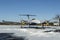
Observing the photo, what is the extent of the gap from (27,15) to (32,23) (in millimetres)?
8969

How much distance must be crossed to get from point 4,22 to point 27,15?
4404 cm

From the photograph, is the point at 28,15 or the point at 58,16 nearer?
the point at 58,16

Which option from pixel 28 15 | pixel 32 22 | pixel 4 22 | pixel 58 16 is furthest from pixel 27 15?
pixel 4 22

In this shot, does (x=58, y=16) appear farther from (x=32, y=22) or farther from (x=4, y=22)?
(x=4, y=22)

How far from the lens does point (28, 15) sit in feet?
301

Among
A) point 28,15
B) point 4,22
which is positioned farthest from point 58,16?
point 4,22

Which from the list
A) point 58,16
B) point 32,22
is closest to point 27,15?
point 32,22

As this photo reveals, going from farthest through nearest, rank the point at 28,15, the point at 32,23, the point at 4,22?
the point at 4,22 → the point at 32,23 → the point at 28,15

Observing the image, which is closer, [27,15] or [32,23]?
[27,15]

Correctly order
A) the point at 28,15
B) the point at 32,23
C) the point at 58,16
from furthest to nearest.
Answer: the point at 32,23 < the point at 28,15 < the point at 58,16

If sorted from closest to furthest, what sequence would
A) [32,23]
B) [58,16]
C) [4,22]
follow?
1. [58,16]
2. [32,23]
3. [4,22]

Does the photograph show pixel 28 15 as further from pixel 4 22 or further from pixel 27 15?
pixel 4 22

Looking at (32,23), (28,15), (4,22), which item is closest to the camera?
(28,15)

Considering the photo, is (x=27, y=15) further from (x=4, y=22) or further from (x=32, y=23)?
(x=4, y=22)
